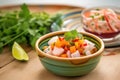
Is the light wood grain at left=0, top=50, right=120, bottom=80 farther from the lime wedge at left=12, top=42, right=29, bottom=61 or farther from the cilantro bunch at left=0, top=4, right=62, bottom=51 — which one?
the cilantro bunch at left=0, top=4, right=62, bottom=51

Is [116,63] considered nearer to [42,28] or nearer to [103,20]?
[103,20]

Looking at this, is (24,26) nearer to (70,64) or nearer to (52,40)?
(52,40)

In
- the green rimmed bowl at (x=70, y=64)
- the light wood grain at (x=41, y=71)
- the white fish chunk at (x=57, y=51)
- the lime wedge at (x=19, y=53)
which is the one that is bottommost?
the light wood grain at (x=41, y=71)

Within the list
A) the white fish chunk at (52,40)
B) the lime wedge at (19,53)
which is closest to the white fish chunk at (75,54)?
the white fish chunk at (52,40)

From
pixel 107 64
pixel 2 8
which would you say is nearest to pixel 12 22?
pixel 2 8

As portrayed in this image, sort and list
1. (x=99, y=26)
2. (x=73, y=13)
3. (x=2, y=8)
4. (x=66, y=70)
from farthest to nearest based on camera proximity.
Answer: (x=2, y=8) < (x=73, y=13) < (x=99, y=26) < (x=66, y=70)

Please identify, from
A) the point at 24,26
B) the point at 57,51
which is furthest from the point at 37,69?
the point at 24,26

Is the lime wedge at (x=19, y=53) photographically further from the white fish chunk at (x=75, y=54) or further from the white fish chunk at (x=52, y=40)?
the white fish chunk at (x=75, y=54)
